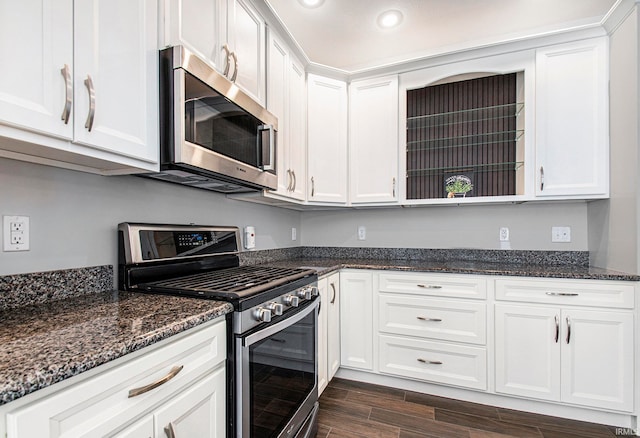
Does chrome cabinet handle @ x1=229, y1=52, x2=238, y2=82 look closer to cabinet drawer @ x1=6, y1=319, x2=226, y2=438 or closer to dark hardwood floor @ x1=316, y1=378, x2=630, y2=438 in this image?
cabinet drawer @ x1=6, y1=319, x2=226, y2=438

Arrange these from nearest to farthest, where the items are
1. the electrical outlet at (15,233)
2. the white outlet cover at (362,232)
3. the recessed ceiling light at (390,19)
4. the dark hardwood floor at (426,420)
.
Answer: the electrical outlet at (15,233), the dark hardwood floor at (426,420), the recessed ceiling light at (390,19), the white outlet cover at (362,232)

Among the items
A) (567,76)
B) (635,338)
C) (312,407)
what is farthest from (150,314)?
(567,76)

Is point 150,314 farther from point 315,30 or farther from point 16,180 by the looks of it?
point 315,30

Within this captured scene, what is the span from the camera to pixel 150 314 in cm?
94

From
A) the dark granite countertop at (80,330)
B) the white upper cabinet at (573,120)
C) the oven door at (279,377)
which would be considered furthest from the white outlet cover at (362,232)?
the dark granite countertop at (80,330)

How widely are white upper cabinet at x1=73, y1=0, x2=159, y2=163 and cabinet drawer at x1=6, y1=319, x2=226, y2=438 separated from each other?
0.67 meters

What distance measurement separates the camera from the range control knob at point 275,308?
4.15 feet

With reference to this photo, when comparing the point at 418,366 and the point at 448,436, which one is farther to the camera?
the point at 418,366

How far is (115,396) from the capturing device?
0.70 metres

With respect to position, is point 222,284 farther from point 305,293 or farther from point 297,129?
point 297,129

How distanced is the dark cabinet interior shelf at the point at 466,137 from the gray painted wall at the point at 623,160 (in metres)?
0.51

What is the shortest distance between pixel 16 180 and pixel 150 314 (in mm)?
664

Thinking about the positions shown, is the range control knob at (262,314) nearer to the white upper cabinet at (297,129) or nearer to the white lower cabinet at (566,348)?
the white upper cabinet at (297,129)

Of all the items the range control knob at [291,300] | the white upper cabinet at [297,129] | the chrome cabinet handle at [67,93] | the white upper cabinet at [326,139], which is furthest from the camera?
the white upper cabinet at [326,139]
